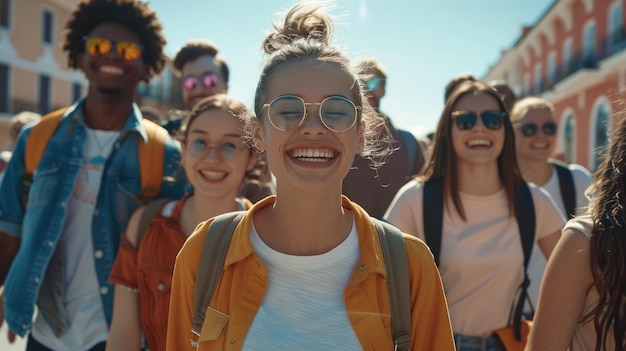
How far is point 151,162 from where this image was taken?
9.16ft

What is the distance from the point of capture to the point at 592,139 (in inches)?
862

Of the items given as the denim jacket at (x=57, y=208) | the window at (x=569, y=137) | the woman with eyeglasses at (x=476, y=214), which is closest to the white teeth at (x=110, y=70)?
the denim jacket at (x=57, y=208)

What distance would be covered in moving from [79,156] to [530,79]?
3537 cm

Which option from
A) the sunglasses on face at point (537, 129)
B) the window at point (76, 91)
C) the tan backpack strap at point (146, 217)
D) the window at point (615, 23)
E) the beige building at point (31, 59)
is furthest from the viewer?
the window at point (76, 91)

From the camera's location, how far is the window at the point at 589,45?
22172 millimetres

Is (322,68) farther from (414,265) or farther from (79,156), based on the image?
(79,156)

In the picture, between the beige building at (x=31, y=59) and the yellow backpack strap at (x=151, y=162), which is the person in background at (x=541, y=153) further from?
the beige building at (x=31, y=59)

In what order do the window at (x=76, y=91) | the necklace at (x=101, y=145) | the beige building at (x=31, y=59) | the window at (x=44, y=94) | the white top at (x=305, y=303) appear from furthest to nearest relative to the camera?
the window at (x=76, y=91)
the window at (x=44, y=94)
the beige building at (x=31, y=59)
the necklace at (x=101, y=145)
the white top at (x=305, y=303)

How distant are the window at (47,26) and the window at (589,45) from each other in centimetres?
2373

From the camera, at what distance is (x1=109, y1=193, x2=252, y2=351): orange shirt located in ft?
7.01

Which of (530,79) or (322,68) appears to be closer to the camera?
(322,68)

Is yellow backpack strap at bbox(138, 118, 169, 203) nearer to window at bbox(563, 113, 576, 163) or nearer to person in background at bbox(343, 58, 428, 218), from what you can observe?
person in background at bbox(343, 58, 428, 218)

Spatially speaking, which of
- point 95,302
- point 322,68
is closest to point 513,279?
point 322,68

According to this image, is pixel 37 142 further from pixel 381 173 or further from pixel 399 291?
pixel 399 291
